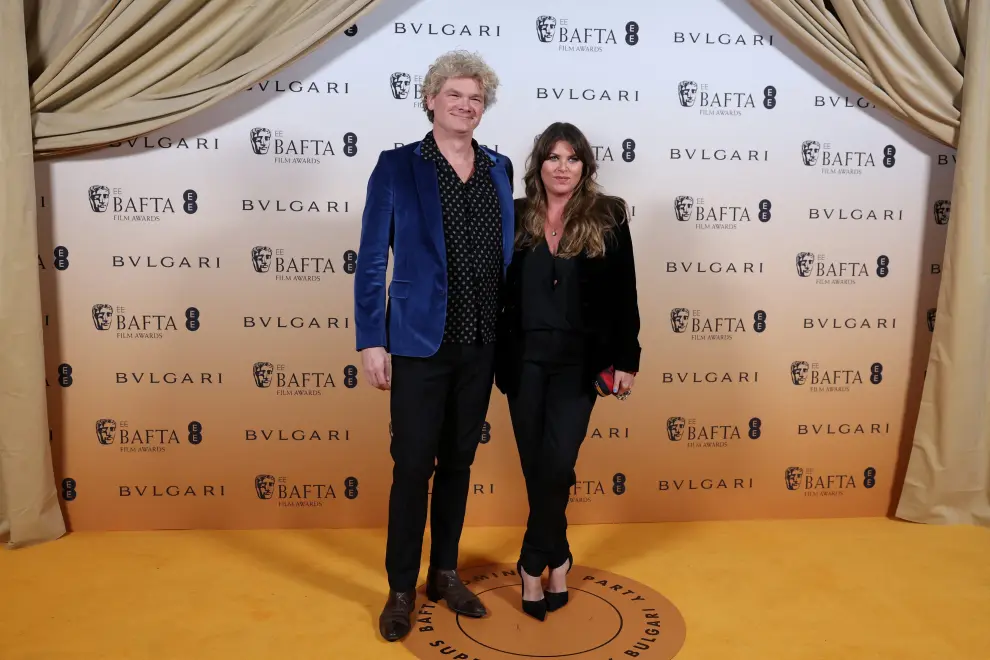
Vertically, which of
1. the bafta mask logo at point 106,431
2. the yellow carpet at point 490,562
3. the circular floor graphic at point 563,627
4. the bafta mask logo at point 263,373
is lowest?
the yellow carpet at point 490,562

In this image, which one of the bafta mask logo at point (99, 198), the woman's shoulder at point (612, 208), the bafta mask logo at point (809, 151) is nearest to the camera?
the woman's shoulder at point (612, 208)

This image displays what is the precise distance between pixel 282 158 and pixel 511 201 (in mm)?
1176

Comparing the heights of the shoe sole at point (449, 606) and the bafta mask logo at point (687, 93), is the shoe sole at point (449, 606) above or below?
below

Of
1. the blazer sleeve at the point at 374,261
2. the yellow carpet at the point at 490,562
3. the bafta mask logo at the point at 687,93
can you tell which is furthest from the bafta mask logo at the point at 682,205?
the blazer sleeve at the point at 374,261

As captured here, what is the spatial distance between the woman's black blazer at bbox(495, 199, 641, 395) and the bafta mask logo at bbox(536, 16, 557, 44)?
109 centimetres

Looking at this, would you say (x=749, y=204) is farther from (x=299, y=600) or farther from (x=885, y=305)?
(x=299, y=600)

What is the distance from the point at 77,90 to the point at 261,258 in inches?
35.1

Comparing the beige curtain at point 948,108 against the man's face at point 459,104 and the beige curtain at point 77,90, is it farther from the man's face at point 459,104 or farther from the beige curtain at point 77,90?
the beige curtain at point 77,90

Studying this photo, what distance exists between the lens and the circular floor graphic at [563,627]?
2248mm

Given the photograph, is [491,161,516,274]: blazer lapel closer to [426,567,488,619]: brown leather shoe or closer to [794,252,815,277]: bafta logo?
[426,567,488,619]: brown leather shoe

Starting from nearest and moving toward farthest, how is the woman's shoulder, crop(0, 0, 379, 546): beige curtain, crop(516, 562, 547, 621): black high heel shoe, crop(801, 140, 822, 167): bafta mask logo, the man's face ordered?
1. the man's face
2. the woman's shoulder
3. crop(516, 562, 547, 621): black high heel shoe
4. crop(0, 0, 379, 546): beige curtain
5. crop(801, 140, 822, 167): bafta mask logo

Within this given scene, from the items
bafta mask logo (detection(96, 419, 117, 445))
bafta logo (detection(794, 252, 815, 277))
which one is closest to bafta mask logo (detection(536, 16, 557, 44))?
bafta logo (detection(794, 252, 815, 277))

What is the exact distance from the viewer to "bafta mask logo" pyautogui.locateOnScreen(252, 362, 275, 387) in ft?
Result: 10.4

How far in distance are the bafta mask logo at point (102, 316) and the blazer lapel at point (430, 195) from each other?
1.58m
